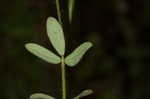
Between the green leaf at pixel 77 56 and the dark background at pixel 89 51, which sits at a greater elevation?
the green leaf at pixel 77 56

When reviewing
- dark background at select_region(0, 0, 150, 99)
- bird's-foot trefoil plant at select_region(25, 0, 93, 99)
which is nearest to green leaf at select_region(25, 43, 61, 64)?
bird's-foot trefoil plant at select_region(25, 0, 93, 99)

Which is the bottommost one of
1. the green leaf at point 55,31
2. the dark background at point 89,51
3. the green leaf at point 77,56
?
the dark background at point 89,51

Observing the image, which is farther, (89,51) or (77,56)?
(89,51)

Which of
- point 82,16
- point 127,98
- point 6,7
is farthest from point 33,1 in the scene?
point 127,98

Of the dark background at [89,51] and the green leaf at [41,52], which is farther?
the dark background at [89,51]

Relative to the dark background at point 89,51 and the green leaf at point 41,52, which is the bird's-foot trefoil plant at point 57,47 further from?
the dark background at point 89,51

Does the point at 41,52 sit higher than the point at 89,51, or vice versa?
the point at 41,52

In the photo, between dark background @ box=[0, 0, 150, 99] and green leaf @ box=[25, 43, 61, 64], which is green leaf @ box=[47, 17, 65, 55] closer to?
green leaf @ box=[25, 43, 61, 64]

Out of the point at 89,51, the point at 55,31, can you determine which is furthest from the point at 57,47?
the point at 89,51

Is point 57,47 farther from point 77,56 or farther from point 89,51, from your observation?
point 89,51

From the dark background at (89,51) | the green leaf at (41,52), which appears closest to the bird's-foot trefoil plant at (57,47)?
the green leaf at (41,52)
